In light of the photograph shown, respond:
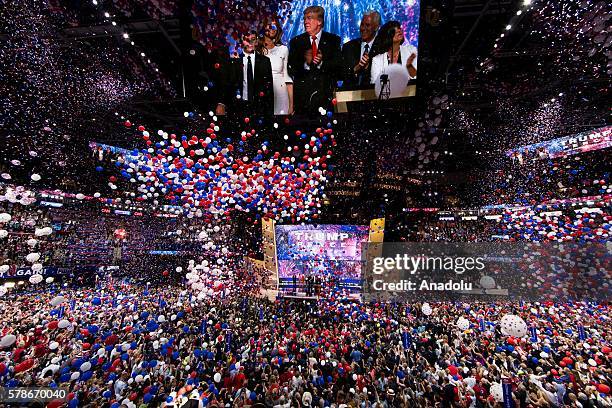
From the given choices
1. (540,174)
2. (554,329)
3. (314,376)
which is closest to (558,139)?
(540,174)

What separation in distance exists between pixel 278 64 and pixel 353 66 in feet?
3.48

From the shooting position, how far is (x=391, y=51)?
406 cm

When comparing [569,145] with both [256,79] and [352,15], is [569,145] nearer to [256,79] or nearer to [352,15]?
[352,15]

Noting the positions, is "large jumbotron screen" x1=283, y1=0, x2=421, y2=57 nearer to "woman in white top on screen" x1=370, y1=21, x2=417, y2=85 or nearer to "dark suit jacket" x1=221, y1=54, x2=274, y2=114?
"woman in white top on screen" x1=370, y1=21, x2=417, y2=85

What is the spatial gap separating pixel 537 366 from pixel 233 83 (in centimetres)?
788

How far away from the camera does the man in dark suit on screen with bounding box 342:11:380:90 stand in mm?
3904

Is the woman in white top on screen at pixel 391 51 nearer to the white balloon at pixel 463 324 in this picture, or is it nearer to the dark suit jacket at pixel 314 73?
the dark suit jacket at pixel 314 73

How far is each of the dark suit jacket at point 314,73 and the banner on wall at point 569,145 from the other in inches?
368

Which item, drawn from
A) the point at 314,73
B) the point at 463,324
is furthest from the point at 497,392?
the point at 314,73

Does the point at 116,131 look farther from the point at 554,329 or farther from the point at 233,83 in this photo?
the point at 554,329

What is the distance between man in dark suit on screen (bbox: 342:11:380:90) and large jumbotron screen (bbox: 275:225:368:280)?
13085mm

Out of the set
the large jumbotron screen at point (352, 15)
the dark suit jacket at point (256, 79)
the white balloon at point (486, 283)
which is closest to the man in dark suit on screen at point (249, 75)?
the dark suit jacket at point (256, 79)
